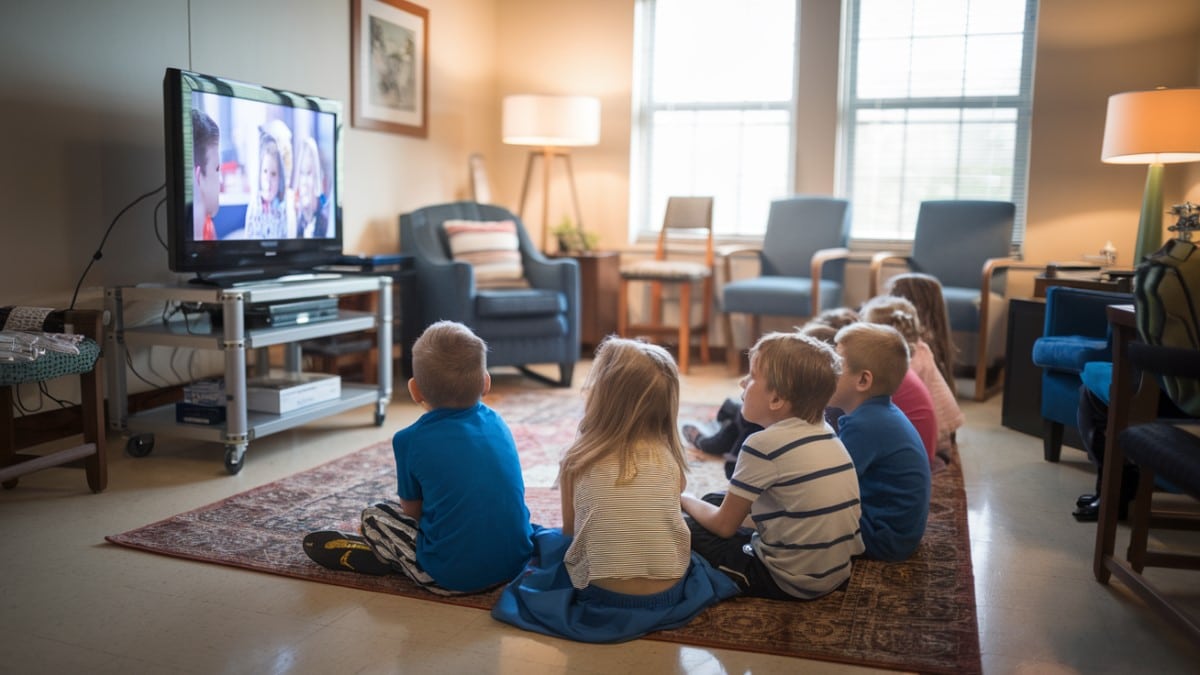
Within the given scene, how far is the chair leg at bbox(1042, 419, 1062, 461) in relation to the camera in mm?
3629

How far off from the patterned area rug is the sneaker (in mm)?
23

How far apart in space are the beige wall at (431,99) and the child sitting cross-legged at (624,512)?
2.35 meters

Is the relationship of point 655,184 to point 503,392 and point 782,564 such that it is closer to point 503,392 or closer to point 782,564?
point 503,392

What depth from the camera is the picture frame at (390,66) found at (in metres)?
5.03

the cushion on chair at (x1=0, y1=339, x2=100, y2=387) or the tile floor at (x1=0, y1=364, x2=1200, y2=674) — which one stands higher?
the cushion on chair at (x1=0, y1=339, x2=100, y2=387)

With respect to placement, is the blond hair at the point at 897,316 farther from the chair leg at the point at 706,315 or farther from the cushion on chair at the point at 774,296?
Answer: the chair leg at the point at 706,315

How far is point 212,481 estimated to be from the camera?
3.21 metres

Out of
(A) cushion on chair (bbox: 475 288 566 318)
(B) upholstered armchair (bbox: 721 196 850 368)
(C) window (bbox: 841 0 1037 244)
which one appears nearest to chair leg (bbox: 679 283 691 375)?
(B) upholstered armchair (bbox: 721 196 850 368)

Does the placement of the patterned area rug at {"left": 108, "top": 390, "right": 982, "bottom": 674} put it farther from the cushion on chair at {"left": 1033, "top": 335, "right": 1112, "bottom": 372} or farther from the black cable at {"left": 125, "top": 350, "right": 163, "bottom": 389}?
the black cable at {"left": 125, "top": 350, "right": 163, "bottom": 389}

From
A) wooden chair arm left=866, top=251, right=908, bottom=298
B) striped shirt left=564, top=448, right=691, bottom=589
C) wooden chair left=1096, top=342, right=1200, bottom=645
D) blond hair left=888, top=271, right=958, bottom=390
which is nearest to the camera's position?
wooden chair left=1096, top=342, right=1200, bottom=645

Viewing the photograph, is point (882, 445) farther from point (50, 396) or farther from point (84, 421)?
point (50, 396)

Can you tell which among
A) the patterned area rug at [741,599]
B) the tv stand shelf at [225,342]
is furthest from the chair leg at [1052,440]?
the tv stand shelf at [225,342]

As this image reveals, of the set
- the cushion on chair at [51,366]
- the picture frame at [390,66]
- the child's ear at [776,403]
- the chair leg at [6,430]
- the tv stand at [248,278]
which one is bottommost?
the chair leg at [6,430]

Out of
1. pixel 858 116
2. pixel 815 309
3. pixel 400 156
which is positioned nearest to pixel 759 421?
pixel 815 309
